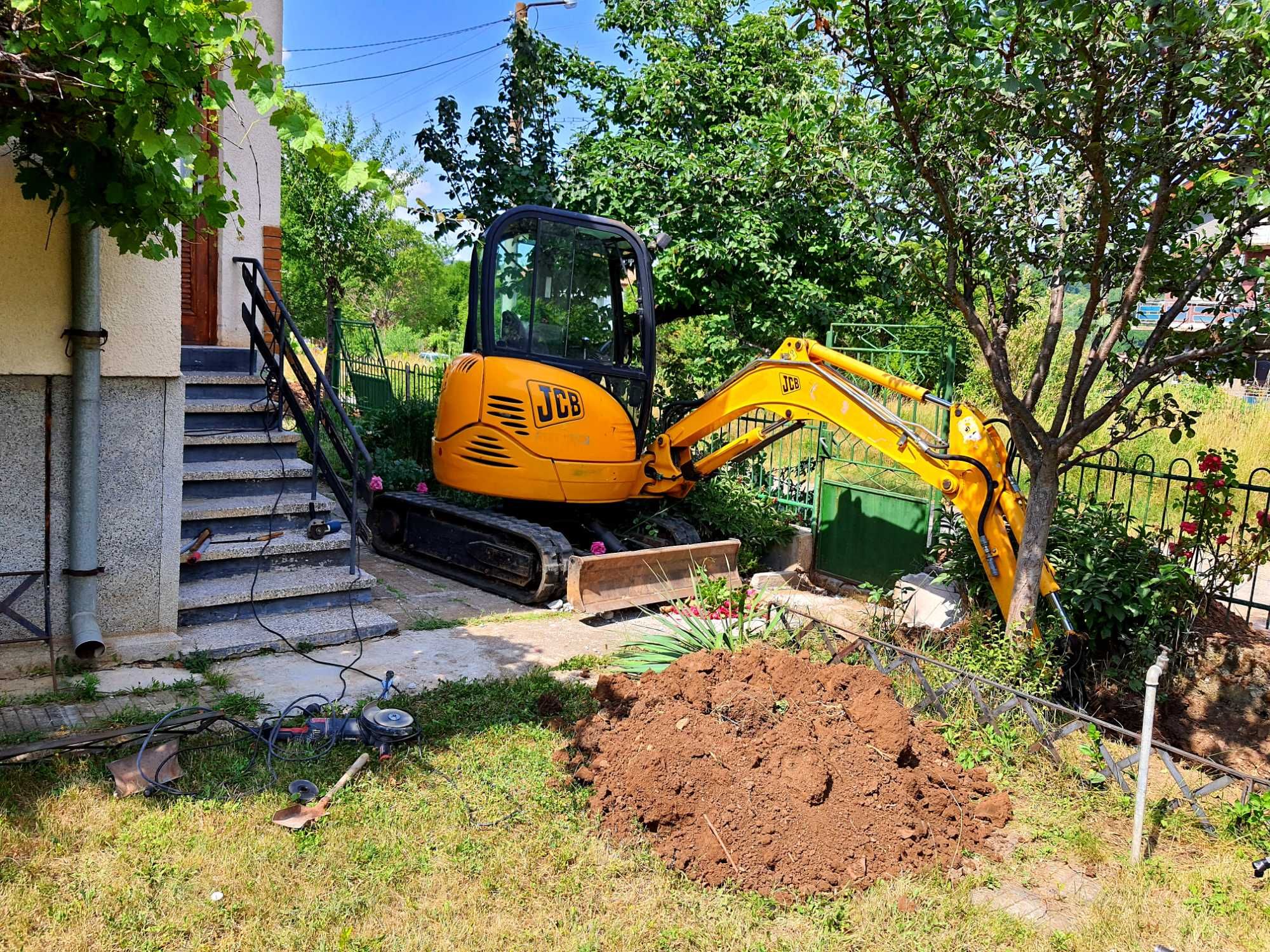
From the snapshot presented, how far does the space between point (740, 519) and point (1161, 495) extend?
7.05m

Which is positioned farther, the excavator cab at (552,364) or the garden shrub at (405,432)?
the garden shrub at (405,432)

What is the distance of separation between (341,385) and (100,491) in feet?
38.1

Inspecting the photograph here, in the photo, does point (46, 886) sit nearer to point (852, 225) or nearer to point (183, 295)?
point (852, 225)

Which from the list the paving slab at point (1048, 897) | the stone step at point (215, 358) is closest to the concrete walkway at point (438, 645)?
the stone step at point (215, 358)

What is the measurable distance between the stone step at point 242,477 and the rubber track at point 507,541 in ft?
5.03

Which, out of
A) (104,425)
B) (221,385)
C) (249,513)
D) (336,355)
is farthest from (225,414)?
(336,355)

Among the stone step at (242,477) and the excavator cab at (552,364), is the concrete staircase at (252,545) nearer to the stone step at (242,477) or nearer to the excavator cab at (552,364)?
the stone step at (242,477)

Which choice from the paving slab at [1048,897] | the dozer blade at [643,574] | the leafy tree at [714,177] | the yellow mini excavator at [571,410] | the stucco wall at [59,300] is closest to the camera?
the paving slab at [1048,897]

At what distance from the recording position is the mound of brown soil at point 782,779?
407 cm

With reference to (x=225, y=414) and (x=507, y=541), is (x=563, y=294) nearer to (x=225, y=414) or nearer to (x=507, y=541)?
(x=507, y=541)

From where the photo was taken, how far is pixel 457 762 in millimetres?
4793

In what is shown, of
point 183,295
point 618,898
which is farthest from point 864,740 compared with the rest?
point 183,295

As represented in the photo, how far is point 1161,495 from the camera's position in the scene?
42.7ft

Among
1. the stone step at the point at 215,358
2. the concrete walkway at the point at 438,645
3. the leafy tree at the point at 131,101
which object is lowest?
the concrete walkway at the point at 438,645
